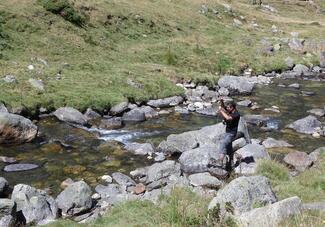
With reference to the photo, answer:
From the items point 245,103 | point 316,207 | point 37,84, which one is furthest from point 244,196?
point 245,103

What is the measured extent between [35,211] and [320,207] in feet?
30.0

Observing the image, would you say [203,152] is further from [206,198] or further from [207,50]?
[207,50]

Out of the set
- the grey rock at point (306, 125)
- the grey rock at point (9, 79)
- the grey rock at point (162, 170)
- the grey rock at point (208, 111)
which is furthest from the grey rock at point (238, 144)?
the grey rock at point (9, 79)

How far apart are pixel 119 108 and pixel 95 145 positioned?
5.97 m

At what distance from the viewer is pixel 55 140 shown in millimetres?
25125

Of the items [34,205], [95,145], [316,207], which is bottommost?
[95,145]

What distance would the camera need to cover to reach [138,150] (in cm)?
2420

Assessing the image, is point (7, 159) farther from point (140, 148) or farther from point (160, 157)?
point (160, 157)

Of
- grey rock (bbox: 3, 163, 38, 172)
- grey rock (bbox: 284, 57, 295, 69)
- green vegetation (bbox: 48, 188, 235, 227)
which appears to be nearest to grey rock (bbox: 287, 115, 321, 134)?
green vegetation (bbox: 48, 188, 235, 227)

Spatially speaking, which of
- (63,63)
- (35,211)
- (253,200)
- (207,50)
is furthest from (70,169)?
(207,50)

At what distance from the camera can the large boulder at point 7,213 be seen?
14688 mm

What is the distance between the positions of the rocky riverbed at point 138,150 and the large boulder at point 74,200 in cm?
4

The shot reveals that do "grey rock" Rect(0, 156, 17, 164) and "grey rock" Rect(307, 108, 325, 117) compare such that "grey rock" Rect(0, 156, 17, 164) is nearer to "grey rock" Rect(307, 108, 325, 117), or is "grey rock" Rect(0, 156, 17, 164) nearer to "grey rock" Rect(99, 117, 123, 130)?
"grey rock" Rect(99, 117, 123, 130)

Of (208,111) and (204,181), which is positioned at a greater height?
(204,181)
